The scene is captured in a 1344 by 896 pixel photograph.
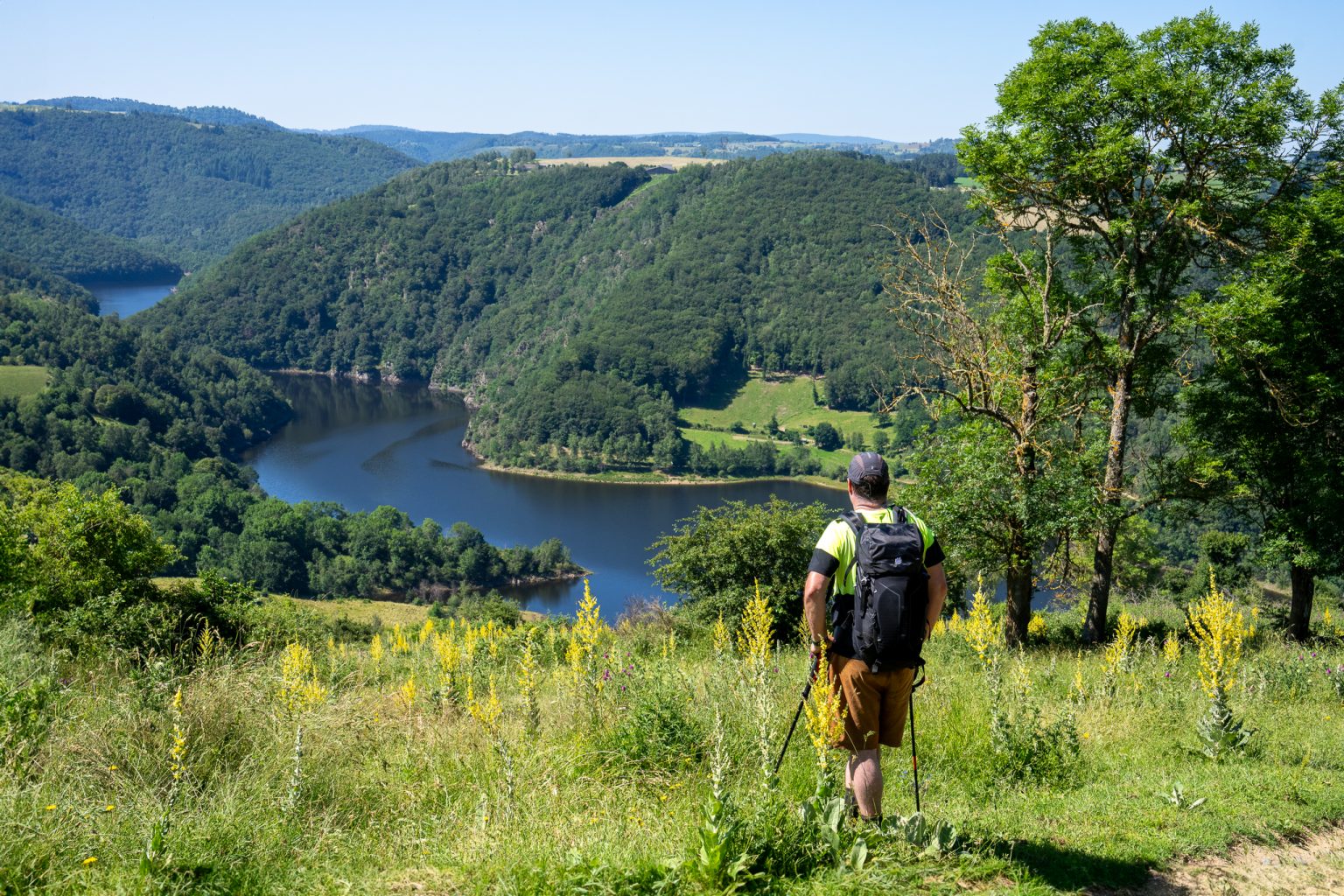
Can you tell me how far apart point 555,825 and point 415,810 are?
32.5 inches

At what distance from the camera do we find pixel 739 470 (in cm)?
9694

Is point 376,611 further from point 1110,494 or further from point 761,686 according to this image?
point 761,686

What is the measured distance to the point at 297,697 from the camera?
4.84 metres

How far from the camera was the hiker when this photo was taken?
138 inches

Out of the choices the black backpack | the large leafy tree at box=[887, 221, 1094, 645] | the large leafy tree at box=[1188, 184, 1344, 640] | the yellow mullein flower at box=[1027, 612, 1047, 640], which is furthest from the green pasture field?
the black backpack

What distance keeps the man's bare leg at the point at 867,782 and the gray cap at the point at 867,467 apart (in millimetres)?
1151

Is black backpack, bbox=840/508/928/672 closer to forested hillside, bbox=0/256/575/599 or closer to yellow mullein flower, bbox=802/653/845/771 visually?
yellow mullein flower, bbox=802/653/845/771

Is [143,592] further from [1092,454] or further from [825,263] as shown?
[825,263]

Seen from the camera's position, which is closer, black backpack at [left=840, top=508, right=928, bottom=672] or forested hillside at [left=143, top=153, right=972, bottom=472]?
black backpack at [left=840, top=508, right=928, bottom=672]

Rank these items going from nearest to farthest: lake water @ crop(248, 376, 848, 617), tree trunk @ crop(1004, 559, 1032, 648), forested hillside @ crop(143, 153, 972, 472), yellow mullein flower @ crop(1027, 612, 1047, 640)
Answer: tree trunk @ crop(1004, 559, 1032, 648) < yellow mullein flower @ crop(1027, 612, 1047, 640) < lake water @ crop(248, 376, 848, 617) < forested hillside @ crop(143, 153, 972, 472)

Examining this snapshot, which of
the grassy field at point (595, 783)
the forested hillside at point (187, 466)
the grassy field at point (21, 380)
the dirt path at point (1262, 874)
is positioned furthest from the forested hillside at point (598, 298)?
the dirt path at point (1262, 874)

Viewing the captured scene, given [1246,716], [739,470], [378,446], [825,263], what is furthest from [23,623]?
[825,263]

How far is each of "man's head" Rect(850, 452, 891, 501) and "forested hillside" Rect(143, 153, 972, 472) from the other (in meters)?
97.7

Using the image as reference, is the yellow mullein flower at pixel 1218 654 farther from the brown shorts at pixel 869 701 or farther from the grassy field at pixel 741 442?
the grassy field at pixel 741 442
